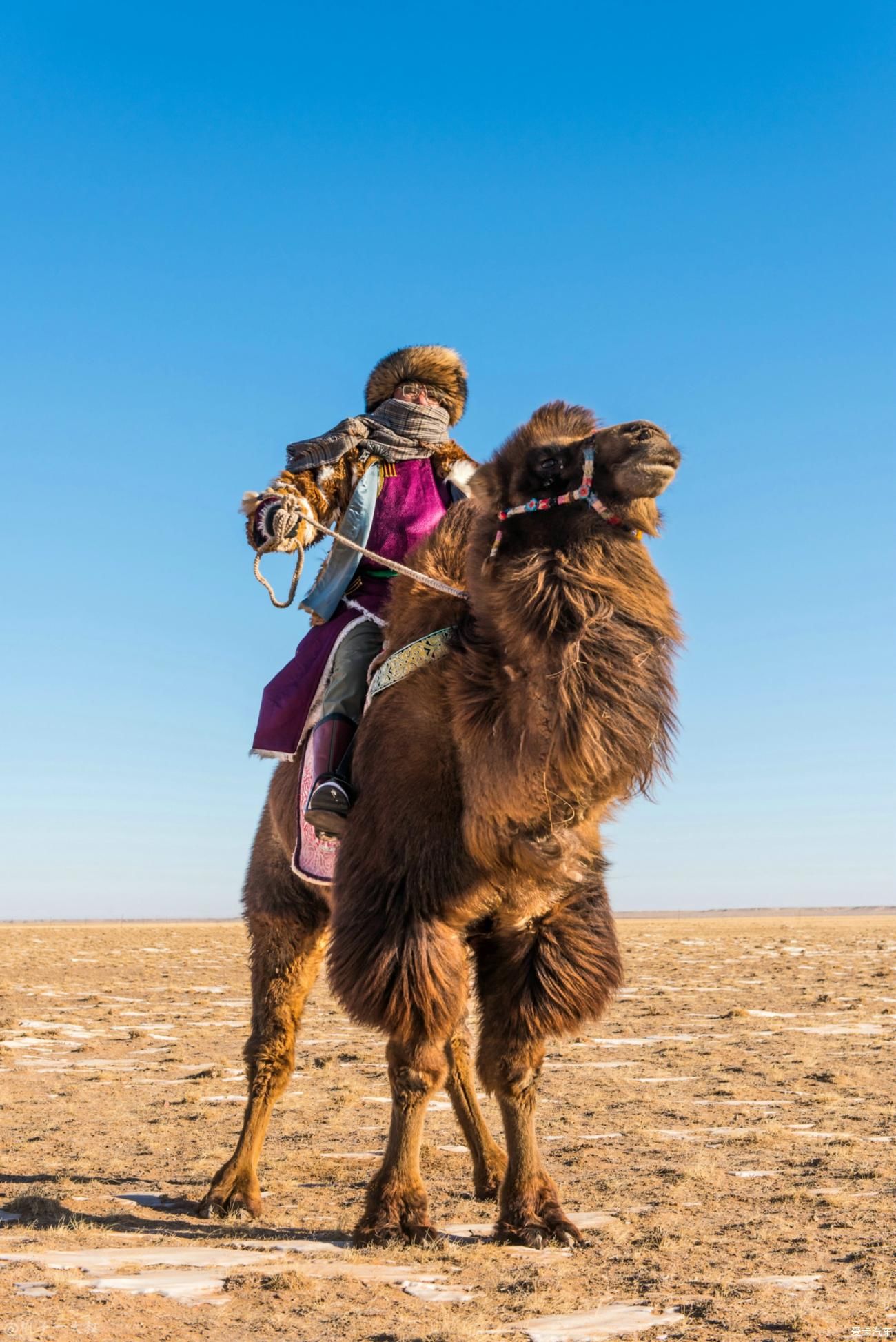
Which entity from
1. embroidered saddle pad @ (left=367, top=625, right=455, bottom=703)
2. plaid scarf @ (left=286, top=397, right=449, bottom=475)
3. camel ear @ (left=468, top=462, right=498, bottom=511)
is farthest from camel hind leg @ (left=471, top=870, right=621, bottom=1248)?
plaid scarf @ (left=286, top=397, right=449, bottom=475)

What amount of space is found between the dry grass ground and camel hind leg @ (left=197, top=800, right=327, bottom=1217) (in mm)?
461

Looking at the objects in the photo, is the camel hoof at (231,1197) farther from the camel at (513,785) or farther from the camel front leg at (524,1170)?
the camel front leg at (524,1170)

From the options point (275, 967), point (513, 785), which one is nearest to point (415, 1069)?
point (513, 785)

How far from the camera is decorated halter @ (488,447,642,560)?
4.52 metres

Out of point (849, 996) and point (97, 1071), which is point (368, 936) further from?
point (849, 996)

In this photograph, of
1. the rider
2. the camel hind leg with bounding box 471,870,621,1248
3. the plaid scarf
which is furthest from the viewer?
the plaid scarf

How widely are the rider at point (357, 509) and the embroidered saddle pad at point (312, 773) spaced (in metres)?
0.20

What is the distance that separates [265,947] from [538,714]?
2.44m

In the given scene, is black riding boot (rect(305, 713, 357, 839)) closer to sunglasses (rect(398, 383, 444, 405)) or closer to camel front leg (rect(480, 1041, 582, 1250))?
camel front leg (rect(480, 1041, 582, 1250))

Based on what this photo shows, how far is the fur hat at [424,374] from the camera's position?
243 inches

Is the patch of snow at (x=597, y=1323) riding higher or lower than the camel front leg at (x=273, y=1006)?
lower

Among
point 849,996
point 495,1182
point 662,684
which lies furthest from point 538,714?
point 849,996

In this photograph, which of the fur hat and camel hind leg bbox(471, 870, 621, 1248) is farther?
the fur hat

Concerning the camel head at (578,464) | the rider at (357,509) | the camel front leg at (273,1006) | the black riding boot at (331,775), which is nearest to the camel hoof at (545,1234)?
the camel front leg at (273,1006)
